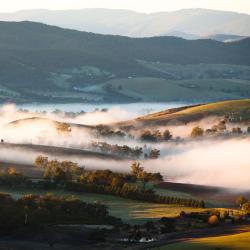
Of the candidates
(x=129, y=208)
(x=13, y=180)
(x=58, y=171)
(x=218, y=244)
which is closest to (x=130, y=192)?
(x=129, y=208)

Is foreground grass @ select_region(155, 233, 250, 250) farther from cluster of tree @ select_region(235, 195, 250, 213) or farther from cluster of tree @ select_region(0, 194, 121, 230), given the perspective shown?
cluster of tree @ select_region(235, 195, 250, 213)

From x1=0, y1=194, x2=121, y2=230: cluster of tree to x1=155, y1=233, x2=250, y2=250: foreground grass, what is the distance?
21156 millimetres

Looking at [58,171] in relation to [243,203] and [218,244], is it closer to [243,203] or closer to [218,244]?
[243,203]

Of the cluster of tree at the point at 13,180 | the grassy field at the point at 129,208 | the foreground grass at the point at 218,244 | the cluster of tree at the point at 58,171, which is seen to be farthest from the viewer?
the cluster of tree at the point at 58,171

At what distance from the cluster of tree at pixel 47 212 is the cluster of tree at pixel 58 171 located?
3065cm

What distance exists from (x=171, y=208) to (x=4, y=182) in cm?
3468

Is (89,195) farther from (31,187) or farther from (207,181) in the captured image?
(207,181)

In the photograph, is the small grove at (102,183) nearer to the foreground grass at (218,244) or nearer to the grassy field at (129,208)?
the grassy field at (129,208)

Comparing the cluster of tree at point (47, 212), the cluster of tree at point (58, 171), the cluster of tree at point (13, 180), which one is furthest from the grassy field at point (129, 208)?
the cluster of tree at point (58, 171)

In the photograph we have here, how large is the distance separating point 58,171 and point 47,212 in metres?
41.9

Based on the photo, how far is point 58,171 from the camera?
156250mm

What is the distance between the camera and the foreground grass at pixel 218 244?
89.4m

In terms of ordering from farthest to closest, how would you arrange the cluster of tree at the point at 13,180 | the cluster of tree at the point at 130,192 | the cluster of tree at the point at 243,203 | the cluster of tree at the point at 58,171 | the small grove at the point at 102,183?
the cluster of tree at the point at 58,171 → the cluster of tree at the point at 13,180 → the small grove at the point at 102,183 → the cluster of tree at the point at 130,192 → the cluster of tree at the point at 243,203

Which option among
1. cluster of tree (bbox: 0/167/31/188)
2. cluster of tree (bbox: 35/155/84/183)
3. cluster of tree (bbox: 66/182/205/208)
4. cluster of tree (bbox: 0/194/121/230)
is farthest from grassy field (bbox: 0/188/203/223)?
cluster of tree (bbox: 35/155/84/183)
